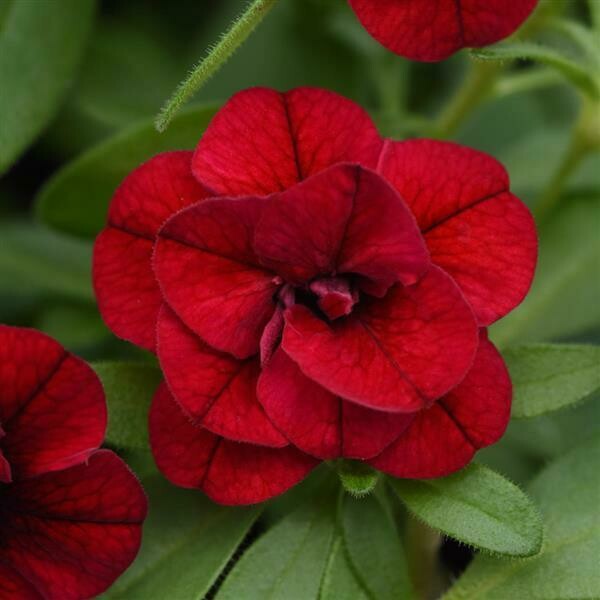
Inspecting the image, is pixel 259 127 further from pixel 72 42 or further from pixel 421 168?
pixel 72 42

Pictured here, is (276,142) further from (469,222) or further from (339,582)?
(339,582)

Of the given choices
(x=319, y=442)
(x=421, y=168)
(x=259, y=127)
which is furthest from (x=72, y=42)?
(x=319, y=442)

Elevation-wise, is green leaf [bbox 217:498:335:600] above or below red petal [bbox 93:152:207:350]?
below

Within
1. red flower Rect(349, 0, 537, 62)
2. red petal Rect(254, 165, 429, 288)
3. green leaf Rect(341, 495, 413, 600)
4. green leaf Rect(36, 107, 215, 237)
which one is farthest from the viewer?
green leaf Rect(36, 107, 215, 237)

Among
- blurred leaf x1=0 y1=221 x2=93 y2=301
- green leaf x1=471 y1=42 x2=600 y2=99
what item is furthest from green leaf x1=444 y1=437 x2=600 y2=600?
blurred leaf x1=0 y1=221 x2=93 y2=301

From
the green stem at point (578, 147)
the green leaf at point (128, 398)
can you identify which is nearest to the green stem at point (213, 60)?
the green leaf at point (128, 398)

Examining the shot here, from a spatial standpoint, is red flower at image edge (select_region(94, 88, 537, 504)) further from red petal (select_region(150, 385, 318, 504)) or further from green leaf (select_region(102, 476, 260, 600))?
green leaf (select_region(102, 476, 260, 600))
